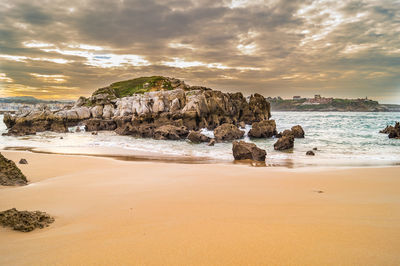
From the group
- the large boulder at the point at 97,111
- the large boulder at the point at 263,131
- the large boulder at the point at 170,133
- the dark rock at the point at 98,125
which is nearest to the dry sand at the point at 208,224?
the large boulder at the point at 170,133

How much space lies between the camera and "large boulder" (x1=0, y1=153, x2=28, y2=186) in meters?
6.61

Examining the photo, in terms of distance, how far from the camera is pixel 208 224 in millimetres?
3732

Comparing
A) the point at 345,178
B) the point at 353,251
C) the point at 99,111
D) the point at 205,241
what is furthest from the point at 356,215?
the point at 99,111

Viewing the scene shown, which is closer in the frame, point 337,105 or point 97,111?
point 97,111

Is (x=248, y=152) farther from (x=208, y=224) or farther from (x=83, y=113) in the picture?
(x=83, y=113)

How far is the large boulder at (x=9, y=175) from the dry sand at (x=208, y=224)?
497 mm

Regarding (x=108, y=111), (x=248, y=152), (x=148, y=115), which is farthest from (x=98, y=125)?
(x=248, y=152)

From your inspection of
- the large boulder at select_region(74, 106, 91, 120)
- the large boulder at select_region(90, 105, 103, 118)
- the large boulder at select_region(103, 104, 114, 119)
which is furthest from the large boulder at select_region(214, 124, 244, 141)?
the large boulder at select_region(74, 106, 91, 120)

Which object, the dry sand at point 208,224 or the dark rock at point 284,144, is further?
the dark rock at point 284,144

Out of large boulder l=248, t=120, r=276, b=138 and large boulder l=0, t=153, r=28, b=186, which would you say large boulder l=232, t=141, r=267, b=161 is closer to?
large boulder l=0, t=153, r=28, b=186

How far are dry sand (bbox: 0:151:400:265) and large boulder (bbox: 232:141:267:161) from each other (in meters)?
7.38

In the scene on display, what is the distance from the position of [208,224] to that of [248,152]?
37.5ft

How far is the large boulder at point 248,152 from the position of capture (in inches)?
578

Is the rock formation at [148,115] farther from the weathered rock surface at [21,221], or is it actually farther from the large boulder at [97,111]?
the weathered rock surface at [21,221]
